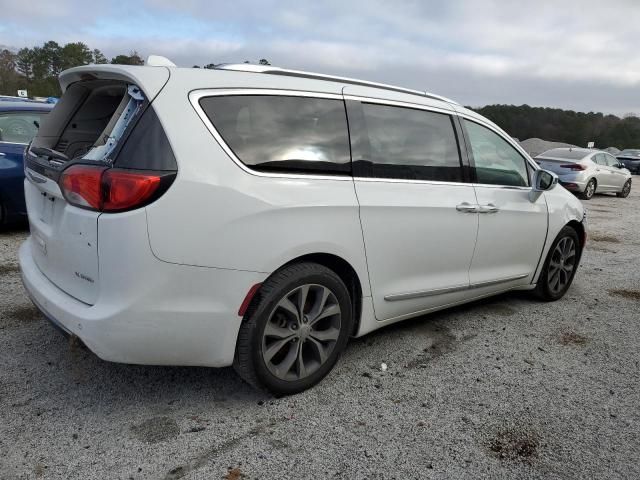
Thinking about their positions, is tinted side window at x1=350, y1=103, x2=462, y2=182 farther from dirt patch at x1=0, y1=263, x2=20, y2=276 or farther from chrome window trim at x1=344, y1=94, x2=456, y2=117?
dirt patch at x1=0, y1=263, x2=20, y2=276

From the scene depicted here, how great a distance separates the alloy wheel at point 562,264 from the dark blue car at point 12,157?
228 inches

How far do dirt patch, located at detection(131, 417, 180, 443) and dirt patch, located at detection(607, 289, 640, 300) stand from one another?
4556 mm

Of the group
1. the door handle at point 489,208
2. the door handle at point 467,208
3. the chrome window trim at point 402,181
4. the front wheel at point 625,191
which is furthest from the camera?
the front wheel at point 625,191

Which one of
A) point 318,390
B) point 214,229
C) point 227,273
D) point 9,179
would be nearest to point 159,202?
point 214,229

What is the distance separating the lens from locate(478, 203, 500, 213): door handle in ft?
12.6

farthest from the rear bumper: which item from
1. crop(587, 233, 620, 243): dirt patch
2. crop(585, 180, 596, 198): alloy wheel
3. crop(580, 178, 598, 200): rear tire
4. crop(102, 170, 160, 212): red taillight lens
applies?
crop(585, 180, 596, 198): alloy wheel

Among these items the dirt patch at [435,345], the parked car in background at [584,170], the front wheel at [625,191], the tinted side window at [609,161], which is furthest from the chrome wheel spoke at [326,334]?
the front wheel at [625,191]

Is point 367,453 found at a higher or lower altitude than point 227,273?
lower

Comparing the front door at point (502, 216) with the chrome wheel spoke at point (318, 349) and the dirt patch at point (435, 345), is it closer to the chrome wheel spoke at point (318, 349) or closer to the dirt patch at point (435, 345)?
the dirt patch at point (435, 345)

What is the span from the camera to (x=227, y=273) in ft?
8.36

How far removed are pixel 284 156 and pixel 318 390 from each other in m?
1.33

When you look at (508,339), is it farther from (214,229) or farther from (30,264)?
(30,264)

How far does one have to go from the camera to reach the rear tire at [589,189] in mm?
15623

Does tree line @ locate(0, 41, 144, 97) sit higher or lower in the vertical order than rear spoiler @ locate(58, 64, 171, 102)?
higher
